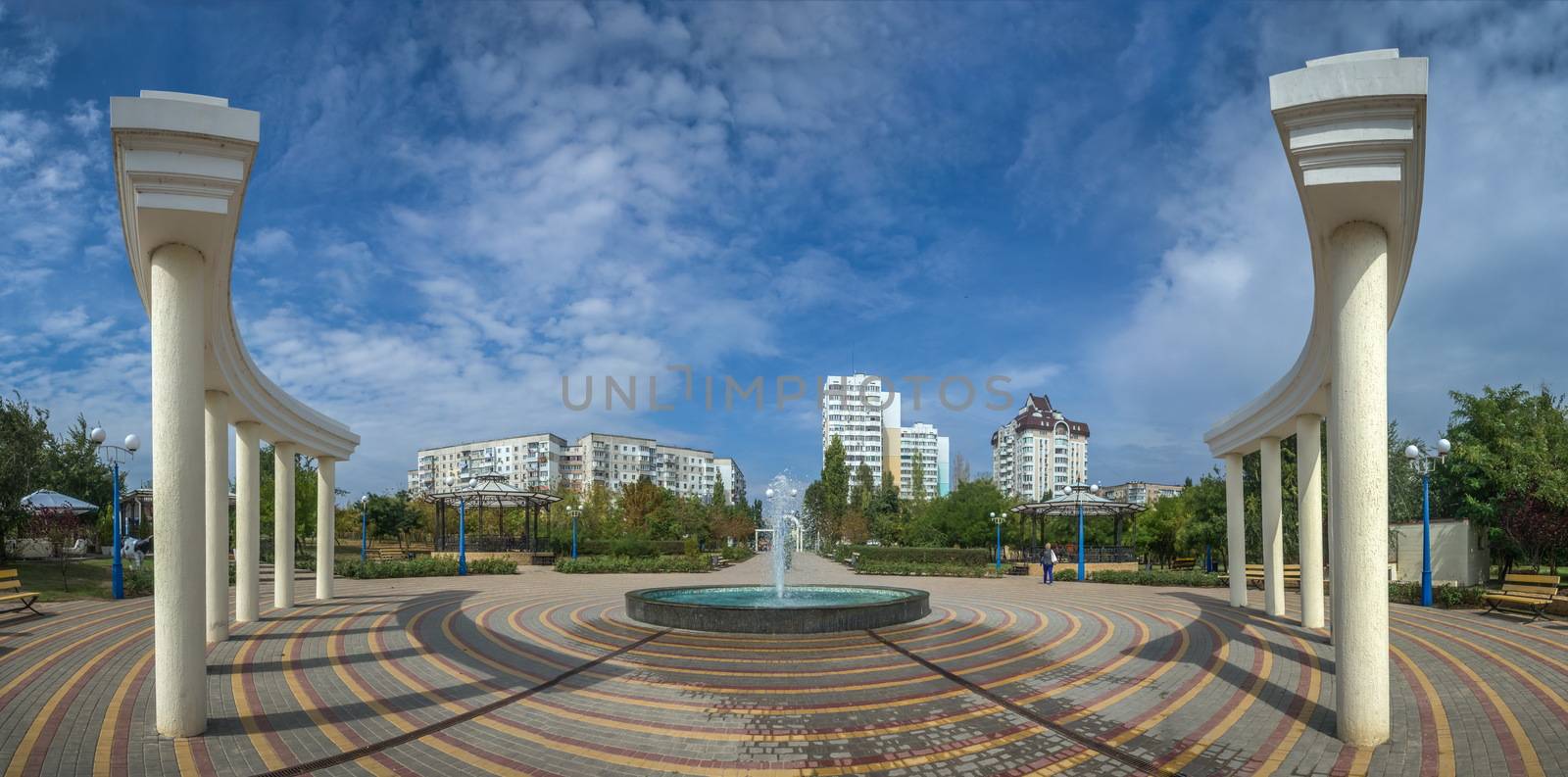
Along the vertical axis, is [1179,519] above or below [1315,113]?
below

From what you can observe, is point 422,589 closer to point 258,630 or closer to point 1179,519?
point 258,630

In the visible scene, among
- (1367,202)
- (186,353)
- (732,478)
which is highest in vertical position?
(1367,202)

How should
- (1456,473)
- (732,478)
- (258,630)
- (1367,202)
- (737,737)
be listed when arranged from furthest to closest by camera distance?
(732,478), (1456,473), (258,630), (737,737), (1367,202)

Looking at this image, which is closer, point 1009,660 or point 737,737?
point 737,737

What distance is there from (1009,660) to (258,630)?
1175 cm

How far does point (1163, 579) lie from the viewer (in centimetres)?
2481

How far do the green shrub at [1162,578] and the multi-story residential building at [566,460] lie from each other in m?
86.3

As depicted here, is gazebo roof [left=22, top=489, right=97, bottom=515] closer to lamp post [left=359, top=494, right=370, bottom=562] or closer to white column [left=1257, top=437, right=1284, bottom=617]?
lamp post [left=359, top=494, right=370, bottom=562]

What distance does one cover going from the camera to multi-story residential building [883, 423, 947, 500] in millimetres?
146375

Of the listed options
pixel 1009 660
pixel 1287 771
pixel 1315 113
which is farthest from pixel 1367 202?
pixel 1009 660

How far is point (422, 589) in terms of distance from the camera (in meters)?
21.6

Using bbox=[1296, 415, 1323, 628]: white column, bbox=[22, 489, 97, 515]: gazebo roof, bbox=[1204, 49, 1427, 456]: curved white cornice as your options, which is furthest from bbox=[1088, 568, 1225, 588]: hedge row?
bbox=[22, 489, 97, 515]: gazebo roof

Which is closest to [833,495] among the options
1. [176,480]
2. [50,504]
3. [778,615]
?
[50,504]

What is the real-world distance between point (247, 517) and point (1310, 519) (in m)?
17.7
